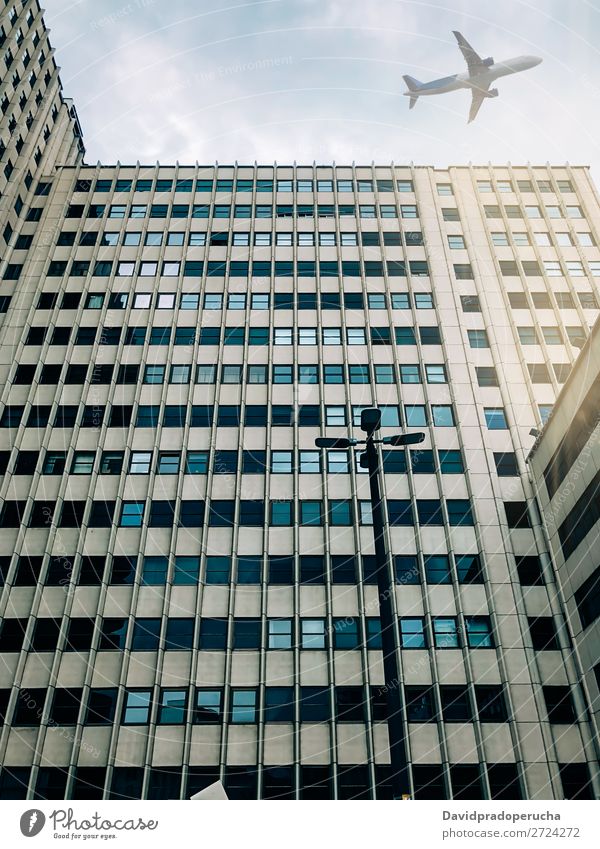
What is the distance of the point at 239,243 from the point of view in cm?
4397

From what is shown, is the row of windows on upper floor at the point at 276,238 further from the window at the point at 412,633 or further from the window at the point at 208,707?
the window at the point at 208,707

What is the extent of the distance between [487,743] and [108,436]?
23790 millimetres

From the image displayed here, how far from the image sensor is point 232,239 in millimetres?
44094

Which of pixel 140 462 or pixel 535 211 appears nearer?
pixel 140 462

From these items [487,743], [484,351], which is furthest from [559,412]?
[487,743]

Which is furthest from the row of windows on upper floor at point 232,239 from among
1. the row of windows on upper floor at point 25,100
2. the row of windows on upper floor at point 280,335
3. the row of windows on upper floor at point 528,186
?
the row of windows on upper floor at point 280,335

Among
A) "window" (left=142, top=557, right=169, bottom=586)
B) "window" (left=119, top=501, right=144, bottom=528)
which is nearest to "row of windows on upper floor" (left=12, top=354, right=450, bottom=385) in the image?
"window" (left=119, top=501, right=144, bottom=528)

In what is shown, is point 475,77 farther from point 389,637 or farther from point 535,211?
point 389,637

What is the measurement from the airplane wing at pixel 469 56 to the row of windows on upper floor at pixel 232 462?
30350 millimetres

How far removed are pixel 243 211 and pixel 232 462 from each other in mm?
21322

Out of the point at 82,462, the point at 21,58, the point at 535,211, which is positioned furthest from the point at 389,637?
the point at 21,58

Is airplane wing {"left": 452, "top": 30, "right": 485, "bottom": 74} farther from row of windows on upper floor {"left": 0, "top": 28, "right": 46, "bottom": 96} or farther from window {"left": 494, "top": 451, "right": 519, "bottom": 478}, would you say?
row of windows on upper floor {"left": 0, "top": 28, "right": 46, "bottom": 96}
